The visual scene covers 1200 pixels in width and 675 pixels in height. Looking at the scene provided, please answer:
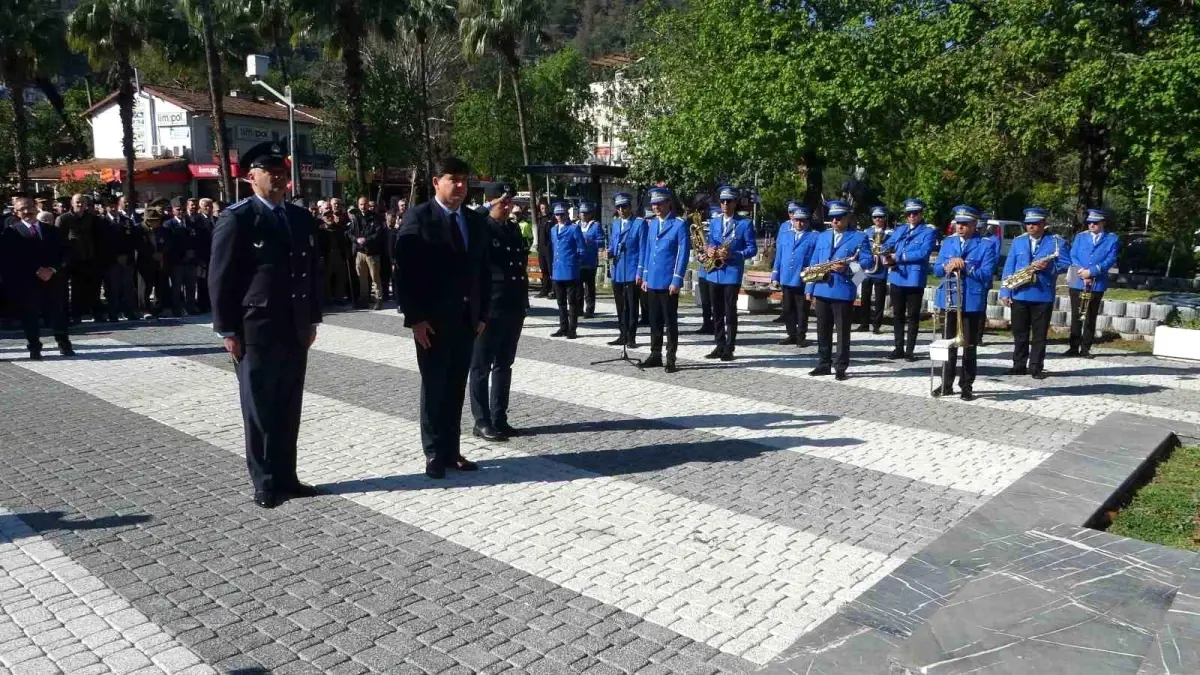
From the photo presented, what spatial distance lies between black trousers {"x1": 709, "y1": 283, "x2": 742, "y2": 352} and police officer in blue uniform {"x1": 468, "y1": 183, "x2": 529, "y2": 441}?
4323 mm

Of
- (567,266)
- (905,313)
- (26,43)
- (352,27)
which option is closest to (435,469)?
(567,266)

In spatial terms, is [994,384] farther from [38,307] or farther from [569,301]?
[38,307]

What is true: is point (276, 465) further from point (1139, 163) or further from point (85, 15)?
point (85, 15)

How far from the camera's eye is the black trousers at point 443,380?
6695 mm

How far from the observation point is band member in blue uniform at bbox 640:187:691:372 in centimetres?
1134

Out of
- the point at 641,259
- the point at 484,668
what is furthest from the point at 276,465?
the point at 641,259

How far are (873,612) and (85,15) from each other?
35708 millimetres

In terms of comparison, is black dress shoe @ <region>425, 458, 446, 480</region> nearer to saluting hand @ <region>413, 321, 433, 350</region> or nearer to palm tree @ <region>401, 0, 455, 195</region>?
saluting hand @ <region>413, 321, 433, 350</region>

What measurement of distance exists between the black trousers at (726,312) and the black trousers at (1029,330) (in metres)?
3.30

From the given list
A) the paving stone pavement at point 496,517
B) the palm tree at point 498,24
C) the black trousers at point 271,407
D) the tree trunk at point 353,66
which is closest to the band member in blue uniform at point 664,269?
the paving stone pavement at point 496,517

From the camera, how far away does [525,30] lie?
124ft

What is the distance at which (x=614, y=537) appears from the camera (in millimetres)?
5770

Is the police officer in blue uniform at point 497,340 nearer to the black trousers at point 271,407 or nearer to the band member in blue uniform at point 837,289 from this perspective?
the black trousers at point 271,407

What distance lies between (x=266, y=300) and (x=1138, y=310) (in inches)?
524
